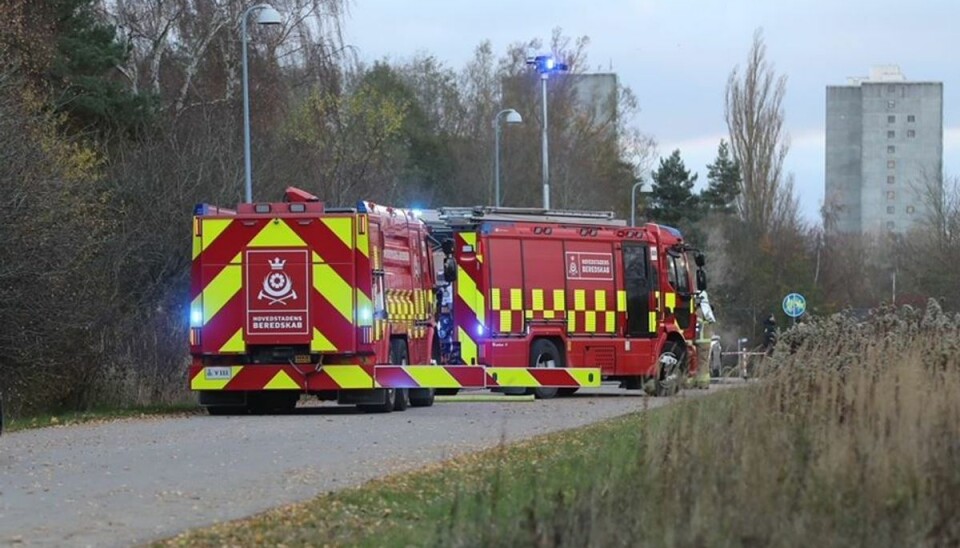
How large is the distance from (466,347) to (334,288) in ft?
20.9

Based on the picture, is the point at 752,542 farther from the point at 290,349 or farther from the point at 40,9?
the point at 40,9

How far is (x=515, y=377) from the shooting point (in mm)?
25281

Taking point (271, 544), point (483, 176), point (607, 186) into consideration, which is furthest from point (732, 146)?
point (271, 544)

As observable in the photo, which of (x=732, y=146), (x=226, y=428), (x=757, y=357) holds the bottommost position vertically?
(x=226, y=428)

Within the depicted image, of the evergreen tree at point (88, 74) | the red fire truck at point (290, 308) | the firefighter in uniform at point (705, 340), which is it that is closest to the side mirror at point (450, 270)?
the red fire truck at point (290, 308)

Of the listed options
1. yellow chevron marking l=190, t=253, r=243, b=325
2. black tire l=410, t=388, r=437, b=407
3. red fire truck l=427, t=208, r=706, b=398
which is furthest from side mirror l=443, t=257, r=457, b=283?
yellow chevron marking l=190, t=253, r=243, b=325

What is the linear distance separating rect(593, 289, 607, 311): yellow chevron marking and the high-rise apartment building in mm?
118510

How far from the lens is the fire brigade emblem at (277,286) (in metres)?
22.9

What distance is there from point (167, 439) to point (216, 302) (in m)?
4.75

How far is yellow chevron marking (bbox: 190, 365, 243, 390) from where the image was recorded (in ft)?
74.5

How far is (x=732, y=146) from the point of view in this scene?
85.6 m

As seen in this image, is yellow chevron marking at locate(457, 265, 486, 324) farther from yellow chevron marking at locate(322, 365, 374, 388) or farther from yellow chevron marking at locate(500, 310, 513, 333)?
yellow chevron marking at locate(322, 365, 374, 388)

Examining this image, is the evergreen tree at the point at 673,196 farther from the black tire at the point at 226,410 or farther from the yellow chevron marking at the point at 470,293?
the black tire at the point at 226,410

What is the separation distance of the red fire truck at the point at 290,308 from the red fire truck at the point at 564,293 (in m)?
5.39
